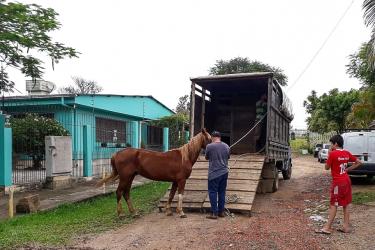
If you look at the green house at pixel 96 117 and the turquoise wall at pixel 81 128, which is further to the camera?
the green house at pixel 96 117

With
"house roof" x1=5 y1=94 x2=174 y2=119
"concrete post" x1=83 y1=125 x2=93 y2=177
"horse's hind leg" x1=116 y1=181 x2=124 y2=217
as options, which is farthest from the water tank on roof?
"horse's hind leg" x1=116 y1=181 x2=124 y2=217

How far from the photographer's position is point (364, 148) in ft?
47.5

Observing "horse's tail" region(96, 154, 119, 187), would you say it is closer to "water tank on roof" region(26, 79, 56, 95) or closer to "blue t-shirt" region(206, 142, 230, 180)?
"blue t-shirt" region(206, 142, 230, 180)

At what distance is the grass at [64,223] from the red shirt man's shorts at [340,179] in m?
3.88

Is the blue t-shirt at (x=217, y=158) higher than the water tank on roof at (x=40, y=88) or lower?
lower

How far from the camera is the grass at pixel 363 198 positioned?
10352 millimetres

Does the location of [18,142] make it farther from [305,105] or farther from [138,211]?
[305,105]

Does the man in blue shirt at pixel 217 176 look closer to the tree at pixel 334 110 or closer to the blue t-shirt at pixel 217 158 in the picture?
the blue t-shirt at pixel 217 158

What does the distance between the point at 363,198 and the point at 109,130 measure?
11759 mm

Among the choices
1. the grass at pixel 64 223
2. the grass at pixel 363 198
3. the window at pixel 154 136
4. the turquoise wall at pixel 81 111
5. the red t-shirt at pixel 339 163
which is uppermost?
the turquoise wall at pixel 81 111

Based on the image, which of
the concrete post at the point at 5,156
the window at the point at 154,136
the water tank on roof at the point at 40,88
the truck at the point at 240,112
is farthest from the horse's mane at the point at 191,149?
the water tank on roof at the point at 40,88

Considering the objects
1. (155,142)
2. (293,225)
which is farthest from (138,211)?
(155,142)

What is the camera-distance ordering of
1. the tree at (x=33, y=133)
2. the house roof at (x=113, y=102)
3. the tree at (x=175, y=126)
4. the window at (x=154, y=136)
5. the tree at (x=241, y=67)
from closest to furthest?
1. the tree at (x=33, y=133)
2. the house roof at (x=113, y=102)
3. the window at (x=154, y=136)
4. the tree at (x=175, y=126)
5. the tree at (x=241, y=67)

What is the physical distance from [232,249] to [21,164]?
7.91 metres
